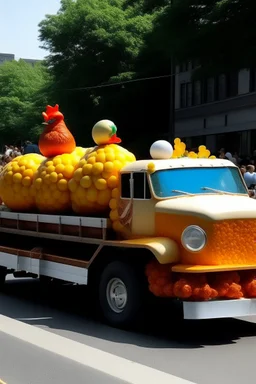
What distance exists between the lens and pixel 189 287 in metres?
8.09

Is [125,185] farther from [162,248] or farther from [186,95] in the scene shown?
[186,95]

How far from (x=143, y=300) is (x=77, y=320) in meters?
1.42

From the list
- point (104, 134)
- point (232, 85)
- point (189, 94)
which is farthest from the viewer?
point (189, 94)

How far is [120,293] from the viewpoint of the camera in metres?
9.09

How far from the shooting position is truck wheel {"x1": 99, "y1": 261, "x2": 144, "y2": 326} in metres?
8.73

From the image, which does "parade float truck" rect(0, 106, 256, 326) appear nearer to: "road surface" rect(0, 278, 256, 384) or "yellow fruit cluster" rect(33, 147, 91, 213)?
"yellow fruit cluster" rect(33, 147, 91, 213)

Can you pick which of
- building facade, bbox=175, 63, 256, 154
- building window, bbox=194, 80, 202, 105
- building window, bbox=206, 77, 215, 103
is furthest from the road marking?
building window, bbox=194, 80, 202, 105

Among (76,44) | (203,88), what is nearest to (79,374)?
(203,88)

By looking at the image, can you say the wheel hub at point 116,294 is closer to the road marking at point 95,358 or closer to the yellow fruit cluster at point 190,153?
the road marking at point 95,358

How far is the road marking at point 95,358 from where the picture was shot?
19.5 feet

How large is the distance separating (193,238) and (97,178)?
1.93 meters

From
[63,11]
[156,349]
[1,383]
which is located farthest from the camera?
[63,11]

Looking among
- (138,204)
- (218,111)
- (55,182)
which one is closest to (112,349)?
(138,204)

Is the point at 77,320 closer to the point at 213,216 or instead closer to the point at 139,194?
the point at 139,194
